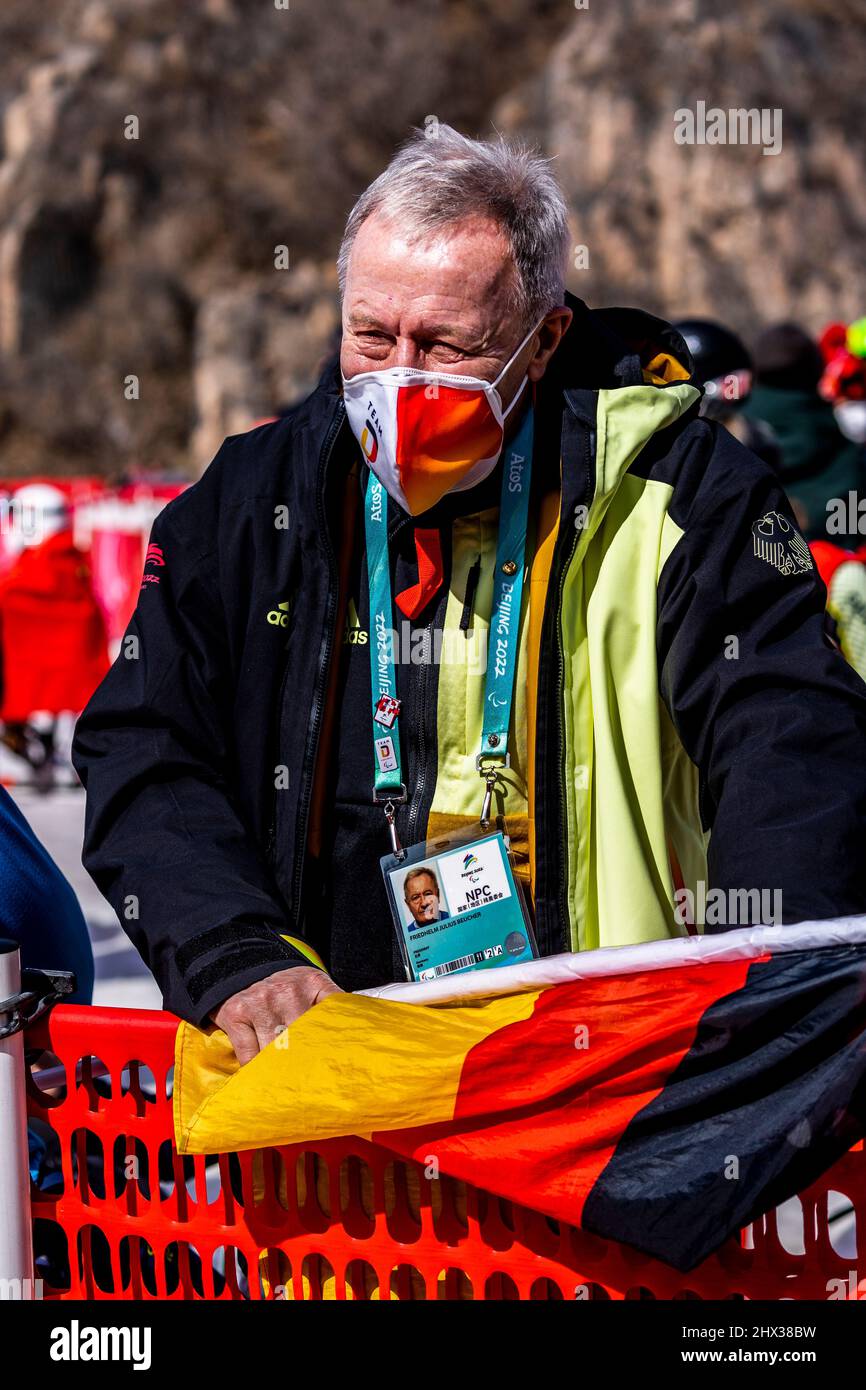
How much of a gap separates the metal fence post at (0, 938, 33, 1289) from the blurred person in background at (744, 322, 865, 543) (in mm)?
3579

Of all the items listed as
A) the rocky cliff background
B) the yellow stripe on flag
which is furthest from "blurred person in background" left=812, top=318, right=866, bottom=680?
the rocky cliff background

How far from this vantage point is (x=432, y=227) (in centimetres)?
228

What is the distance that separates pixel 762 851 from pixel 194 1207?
2.90 ft

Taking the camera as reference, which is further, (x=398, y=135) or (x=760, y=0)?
(x=398, y=135)

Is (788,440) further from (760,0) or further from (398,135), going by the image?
(398,135)

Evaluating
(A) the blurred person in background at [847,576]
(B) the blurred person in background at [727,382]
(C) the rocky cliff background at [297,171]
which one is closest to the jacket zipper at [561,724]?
(A) the blurred person in background at [847,576]

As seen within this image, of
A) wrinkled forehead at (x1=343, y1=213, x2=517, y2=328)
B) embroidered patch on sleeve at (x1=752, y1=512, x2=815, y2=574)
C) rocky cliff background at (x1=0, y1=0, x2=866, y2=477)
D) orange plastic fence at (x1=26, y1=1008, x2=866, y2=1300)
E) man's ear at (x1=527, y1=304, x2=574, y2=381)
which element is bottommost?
orange plastic fence at (x1=26, y1=1008, x2=866, y2=1300)

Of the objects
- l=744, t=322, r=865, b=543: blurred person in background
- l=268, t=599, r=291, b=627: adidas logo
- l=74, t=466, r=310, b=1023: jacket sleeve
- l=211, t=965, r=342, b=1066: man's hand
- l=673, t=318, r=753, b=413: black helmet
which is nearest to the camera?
l=211, t=965, r=342, b=1066: man's hand

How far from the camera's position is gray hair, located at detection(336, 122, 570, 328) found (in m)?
2.30

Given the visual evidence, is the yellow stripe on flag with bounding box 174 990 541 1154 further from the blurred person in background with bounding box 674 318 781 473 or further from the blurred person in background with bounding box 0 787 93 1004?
the blurred person in background with bounding box 674 318 781 473

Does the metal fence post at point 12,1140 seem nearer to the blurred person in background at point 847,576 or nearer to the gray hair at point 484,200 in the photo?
the gray hair at point 484,200

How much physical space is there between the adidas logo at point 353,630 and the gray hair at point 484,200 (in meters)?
0.49

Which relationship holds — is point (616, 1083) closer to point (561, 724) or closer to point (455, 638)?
point (561, 724)
